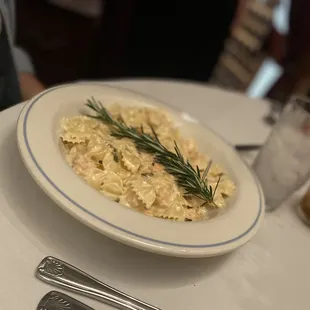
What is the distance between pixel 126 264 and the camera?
0.68m

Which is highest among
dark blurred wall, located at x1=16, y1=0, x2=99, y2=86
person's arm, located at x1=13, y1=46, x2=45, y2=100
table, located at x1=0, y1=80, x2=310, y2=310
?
table, located at x1=0, y1=80, x2=310, y2=310

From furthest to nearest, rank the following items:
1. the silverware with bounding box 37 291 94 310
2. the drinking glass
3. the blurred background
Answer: the blurred background
the drinking glass
the silverware with bounding box 37 291 94 310

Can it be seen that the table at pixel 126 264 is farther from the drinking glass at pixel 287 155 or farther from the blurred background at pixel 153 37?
the blurred background at pixel 153 37

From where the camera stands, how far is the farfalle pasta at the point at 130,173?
71 centimetres

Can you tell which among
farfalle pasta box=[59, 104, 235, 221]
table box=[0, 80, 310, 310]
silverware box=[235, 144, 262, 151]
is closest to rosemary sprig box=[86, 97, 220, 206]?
farfalle pasta box=[59, 104, 235, 221]

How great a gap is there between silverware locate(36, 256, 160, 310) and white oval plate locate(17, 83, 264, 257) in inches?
3.0

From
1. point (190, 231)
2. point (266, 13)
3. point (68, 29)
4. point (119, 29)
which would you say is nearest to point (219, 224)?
point (190, 231)

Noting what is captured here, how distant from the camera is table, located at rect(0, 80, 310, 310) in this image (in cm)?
63

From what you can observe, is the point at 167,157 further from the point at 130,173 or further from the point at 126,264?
the point at 126,264

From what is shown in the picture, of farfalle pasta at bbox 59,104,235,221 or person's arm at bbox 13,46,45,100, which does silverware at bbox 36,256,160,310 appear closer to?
farfalle pasta at bbox 59,104,235,221

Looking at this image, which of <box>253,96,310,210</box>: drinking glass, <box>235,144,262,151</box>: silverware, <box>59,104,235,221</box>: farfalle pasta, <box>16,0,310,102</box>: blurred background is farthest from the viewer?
<box>16,0,310,102</box>: blurred background

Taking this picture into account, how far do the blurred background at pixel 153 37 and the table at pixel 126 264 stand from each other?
5.08ft

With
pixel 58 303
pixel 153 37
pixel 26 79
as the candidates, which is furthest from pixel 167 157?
pixel 153 37

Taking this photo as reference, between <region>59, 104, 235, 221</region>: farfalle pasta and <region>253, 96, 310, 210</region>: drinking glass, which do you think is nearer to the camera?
<region>59, 104, 235, 221</region>: farfalle pasta
